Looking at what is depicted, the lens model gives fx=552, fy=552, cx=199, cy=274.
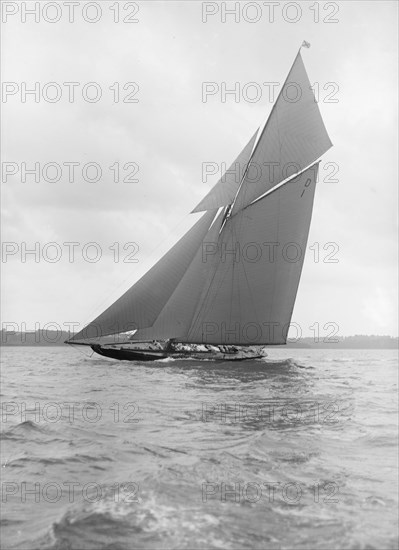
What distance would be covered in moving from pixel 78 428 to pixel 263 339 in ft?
79.1

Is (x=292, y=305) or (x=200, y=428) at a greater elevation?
(x=292, y=305)

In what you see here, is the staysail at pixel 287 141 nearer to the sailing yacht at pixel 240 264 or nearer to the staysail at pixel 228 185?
the sailing yacht at pixel 240 264

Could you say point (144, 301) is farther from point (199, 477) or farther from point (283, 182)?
point (199, 477)

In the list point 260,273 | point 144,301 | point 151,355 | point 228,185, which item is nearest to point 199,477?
point 144,301

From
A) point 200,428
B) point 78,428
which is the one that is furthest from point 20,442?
point 200,428

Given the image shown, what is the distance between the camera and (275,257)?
3203cm

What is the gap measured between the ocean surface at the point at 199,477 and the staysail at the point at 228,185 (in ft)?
73.5

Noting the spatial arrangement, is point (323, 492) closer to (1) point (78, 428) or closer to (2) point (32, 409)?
(1) point (78, 428)

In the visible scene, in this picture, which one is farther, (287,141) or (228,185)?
(287,141)

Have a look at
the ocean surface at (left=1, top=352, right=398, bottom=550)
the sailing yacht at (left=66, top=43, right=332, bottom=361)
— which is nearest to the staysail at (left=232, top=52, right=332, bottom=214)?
the sailing yacht at (left=66, top=43, right=332, bottom=361)

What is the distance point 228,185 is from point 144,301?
31.3ft

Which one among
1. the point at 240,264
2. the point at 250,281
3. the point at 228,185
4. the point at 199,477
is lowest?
the point at 199,477

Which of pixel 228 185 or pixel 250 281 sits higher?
pixel 228 185

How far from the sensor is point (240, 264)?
32.2 metres
